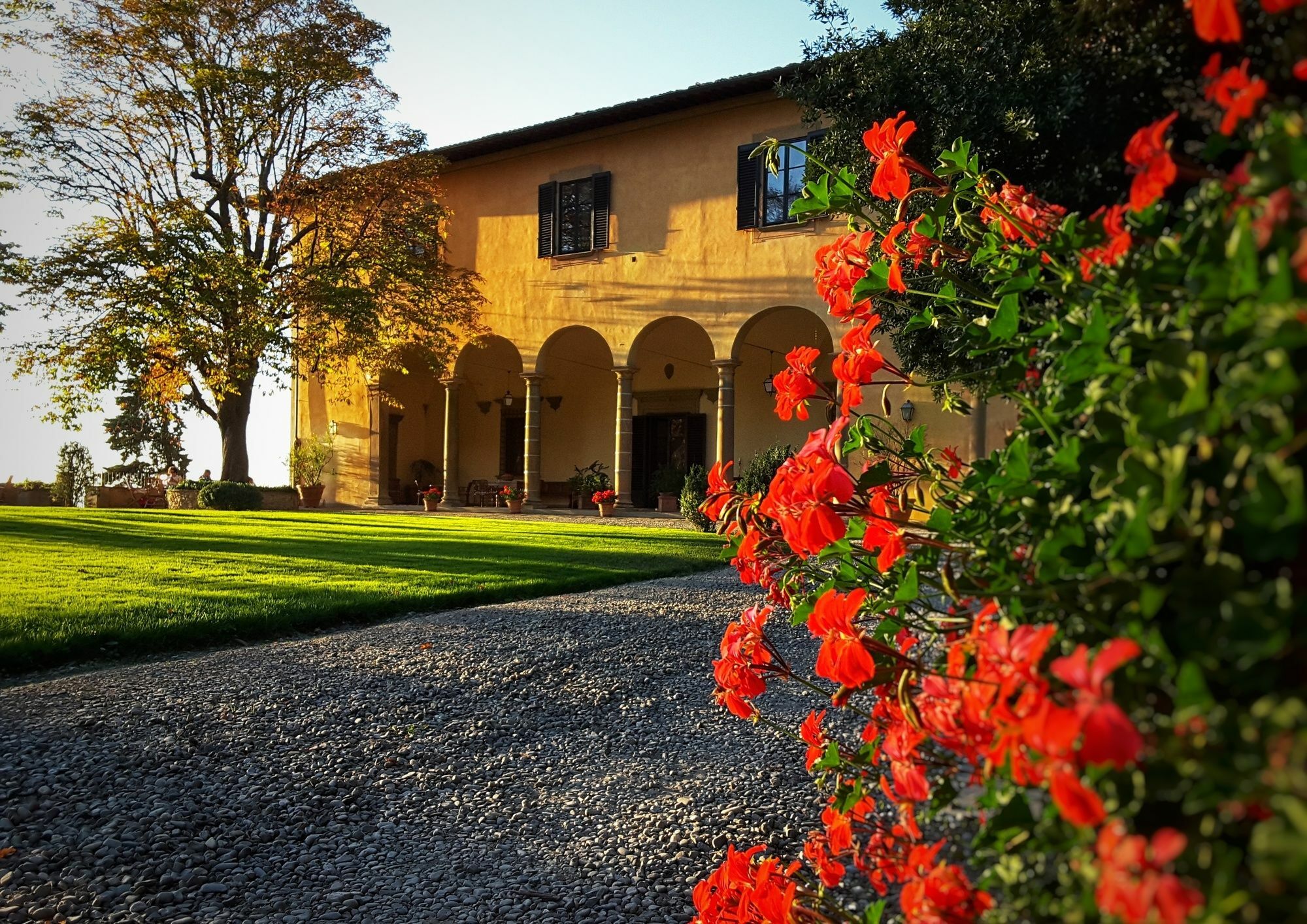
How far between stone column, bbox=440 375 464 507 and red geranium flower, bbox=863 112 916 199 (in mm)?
17432

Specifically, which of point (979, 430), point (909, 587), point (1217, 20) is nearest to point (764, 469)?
point (979, 430)

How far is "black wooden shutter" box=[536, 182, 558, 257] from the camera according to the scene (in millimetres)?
16891

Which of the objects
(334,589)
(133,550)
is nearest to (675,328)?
(133,550)

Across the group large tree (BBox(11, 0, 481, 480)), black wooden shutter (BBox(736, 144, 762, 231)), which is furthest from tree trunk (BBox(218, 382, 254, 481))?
black wooden shutter (BBox(736, 144, 762, 231))

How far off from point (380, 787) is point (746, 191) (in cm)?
1323

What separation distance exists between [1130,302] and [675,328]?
17.5 metres

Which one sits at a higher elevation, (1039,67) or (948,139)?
(948,139)

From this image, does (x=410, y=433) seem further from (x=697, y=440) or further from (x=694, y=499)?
(x=694, y=499)

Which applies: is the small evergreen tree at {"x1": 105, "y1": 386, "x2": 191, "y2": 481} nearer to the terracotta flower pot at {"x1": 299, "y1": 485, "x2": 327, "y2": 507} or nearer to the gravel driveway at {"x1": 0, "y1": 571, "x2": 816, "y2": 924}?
the terracotta flower pot at {"x1": 299, "y1": 485, "x2": 327, "y2": 507}

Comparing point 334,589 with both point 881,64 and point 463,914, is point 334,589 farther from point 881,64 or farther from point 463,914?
point 881,64

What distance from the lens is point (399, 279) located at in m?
16.3

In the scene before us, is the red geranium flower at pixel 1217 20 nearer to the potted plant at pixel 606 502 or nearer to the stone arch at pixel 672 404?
the potted plant at pixel 606 502

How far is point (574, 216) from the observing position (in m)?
16.8

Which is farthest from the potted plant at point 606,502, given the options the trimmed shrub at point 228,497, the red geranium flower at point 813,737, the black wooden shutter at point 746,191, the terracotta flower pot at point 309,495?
the red geranium flower at point 813,737
